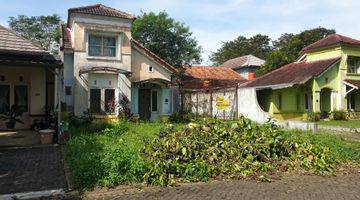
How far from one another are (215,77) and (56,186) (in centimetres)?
3105

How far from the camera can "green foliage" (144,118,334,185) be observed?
31.1 ft

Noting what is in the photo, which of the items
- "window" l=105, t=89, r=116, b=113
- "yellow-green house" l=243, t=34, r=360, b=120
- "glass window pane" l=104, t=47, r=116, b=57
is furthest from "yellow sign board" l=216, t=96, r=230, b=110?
"glass window pane" l=104, t=47, r=116, b=57

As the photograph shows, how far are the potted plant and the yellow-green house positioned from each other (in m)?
17.5

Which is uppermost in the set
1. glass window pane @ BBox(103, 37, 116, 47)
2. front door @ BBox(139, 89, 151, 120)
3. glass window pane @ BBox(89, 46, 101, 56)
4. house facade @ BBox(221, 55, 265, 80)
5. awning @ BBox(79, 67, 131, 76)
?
house facade @ BBox(221, 55, 265, 80)

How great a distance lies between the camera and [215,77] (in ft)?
127

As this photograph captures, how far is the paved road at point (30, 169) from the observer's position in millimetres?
8609

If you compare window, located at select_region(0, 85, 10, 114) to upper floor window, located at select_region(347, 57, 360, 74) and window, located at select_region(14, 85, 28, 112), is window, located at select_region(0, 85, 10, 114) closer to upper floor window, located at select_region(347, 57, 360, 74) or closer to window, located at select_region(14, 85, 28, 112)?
window, located at select_region(14, 85, 28, 112)

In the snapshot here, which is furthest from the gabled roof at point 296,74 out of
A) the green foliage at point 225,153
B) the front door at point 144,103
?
the green foliage at point 225,153

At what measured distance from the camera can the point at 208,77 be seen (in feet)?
126

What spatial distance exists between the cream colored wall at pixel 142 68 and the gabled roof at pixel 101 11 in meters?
2.15

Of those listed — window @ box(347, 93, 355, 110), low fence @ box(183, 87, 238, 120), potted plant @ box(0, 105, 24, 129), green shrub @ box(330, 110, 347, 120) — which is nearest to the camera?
potted plant @ box(0, 105, 24, 129)

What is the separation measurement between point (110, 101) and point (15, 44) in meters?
6.99

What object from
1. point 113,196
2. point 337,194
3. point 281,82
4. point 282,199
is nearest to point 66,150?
point 113,196

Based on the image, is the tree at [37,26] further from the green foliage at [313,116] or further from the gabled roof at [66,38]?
the green foliage at [313,116]
